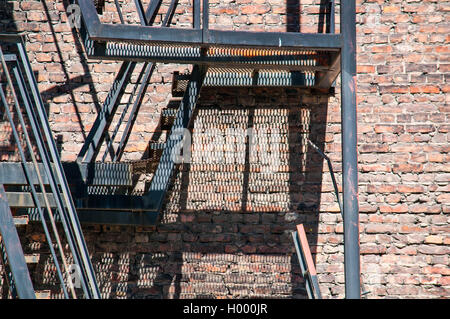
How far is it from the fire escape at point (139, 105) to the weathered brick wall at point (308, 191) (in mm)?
206

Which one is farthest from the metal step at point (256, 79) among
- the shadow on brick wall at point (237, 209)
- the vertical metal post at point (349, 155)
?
the vertical metal post at point (349, 155)

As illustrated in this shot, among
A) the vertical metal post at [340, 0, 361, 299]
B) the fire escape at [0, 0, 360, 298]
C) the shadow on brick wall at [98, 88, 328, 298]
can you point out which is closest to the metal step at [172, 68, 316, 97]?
the fire escape at [0, 0, 360, 298]

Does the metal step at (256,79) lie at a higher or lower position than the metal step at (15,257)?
higher

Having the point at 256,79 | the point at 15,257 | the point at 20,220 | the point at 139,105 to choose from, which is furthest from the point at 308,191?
the point at 15,257

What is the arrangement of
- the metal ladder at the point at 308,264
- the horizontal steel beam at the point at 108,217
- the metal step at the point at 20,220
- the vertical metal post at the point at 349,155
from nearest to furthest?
the vertical metal post at the point at 349,155, the metal ladder at the point at 308,264, the metal step at the point at 20,220, the horizontal steel beam at the point at 108,217

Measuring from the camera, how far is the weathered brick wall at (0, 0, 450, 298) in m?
4.20

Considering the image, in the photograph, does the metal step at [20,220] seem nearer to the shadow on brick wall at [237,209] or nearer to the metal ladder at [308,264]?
the shadow on brick wall at [237,209]

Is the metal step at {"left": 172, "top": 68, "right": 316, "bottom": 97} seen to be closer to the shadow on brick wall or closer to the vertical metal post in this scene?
the shadow on brick wall

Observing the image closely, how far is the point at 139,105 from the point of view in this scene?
4348 millimetres

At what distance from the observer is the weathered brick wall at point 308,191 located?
420 centimetres

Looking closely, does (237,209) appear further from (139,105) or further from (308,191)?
(139,105)

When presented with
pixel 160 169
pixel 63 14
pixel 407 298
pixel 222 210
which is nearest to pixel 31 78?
pixel 160 169

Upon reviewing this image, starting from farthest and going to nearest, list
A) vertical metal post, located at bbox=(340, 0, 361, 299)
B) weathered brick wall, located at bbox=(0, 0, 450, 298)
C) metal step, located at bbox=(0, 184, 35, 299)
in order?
1. weathered brick wall, located at bbox=(0, 0, 450, 298)
2. vertical metal post, located at bbox=(340, 0, 361, 299)
3. metal step, located at bbox=(0, 184, 35, 299)

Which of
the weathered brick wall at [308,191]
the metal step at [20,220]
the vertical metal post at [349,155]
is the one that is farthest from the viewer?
the weathered brick wall at [308,191]
